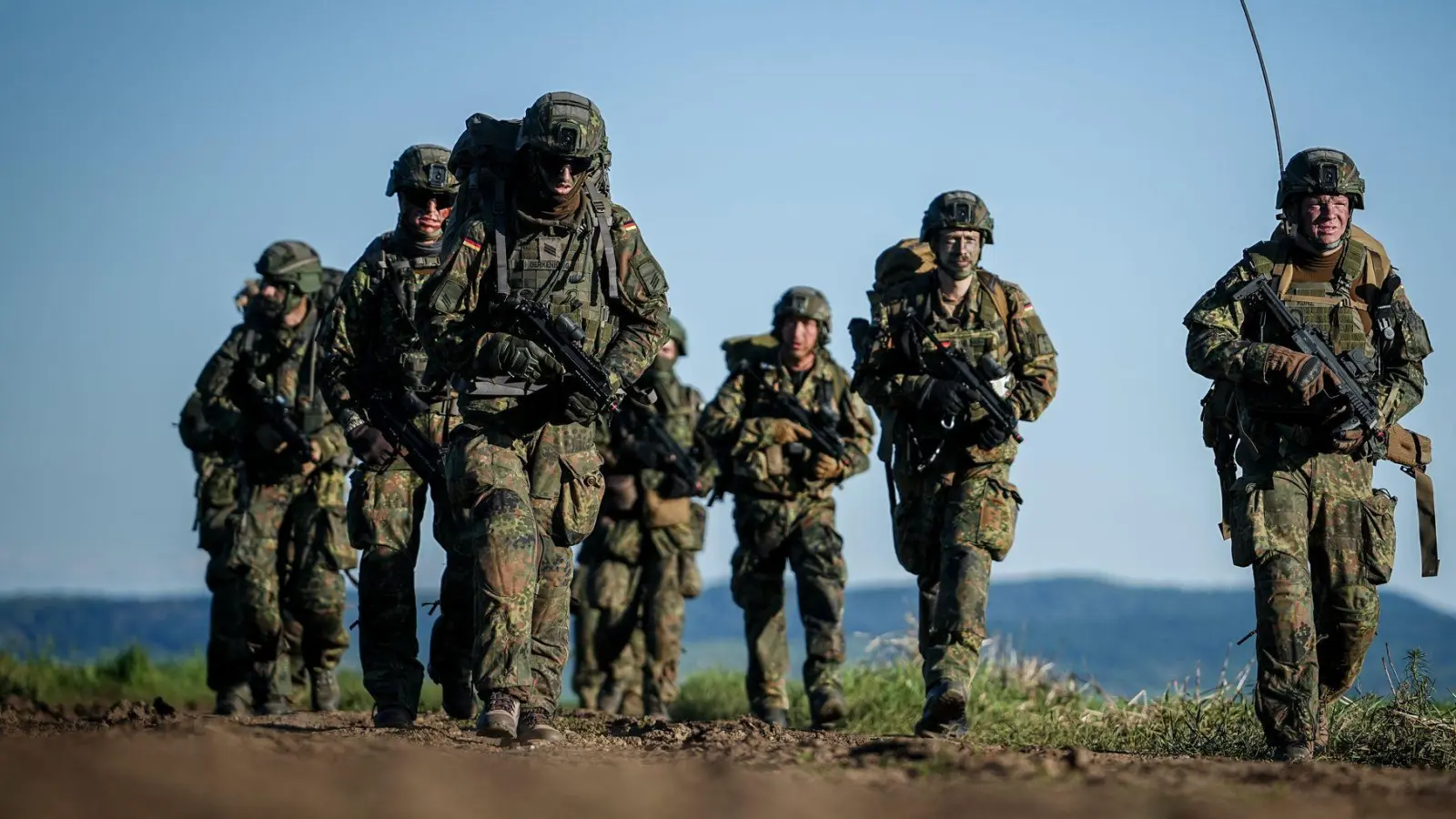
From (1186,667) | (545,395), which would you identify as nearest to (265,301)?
(545,395)

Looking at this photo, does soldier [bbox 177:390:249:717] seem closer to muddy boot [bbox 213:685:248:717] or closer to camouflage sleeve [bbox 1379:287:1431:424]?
muddy boot [bbox 213:685:248:717]

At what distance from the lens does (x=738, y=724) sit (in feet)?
33.3

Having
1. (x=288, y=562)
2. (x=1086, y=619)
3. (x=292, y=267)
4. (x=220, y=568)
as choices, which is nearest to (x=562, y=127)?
(x=292, y=267)

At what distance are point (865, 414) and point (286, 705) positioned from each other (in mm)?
4360

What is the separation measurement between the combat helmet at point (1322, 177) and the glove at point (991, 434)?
185 cm

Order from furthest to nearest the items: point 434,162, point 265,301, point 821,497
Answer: point 821,497 → point 265,301 → point 434,162

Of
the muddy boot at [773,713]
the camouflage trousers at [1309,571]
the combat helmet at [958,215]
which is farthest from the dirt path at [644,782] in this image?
the muddy boot at [773,713]

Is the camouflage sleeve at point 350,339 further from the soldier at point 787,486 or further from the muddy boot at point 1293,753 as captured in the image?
the muddy boot at point 1293,753

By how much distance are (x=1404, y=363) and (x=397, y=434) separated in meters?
4.85

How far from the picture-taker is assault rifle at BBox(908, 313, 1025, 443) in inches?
438

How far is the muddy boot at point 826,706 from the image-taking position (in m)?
13.8

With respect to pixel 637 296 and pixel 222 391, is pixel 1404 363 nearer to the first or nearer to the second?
pixel 637 296

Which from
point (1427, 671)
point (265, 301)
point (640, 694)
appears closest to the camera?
point (1427, 671)

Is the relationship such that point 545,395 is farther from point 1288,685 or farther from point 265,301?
point 265,301
